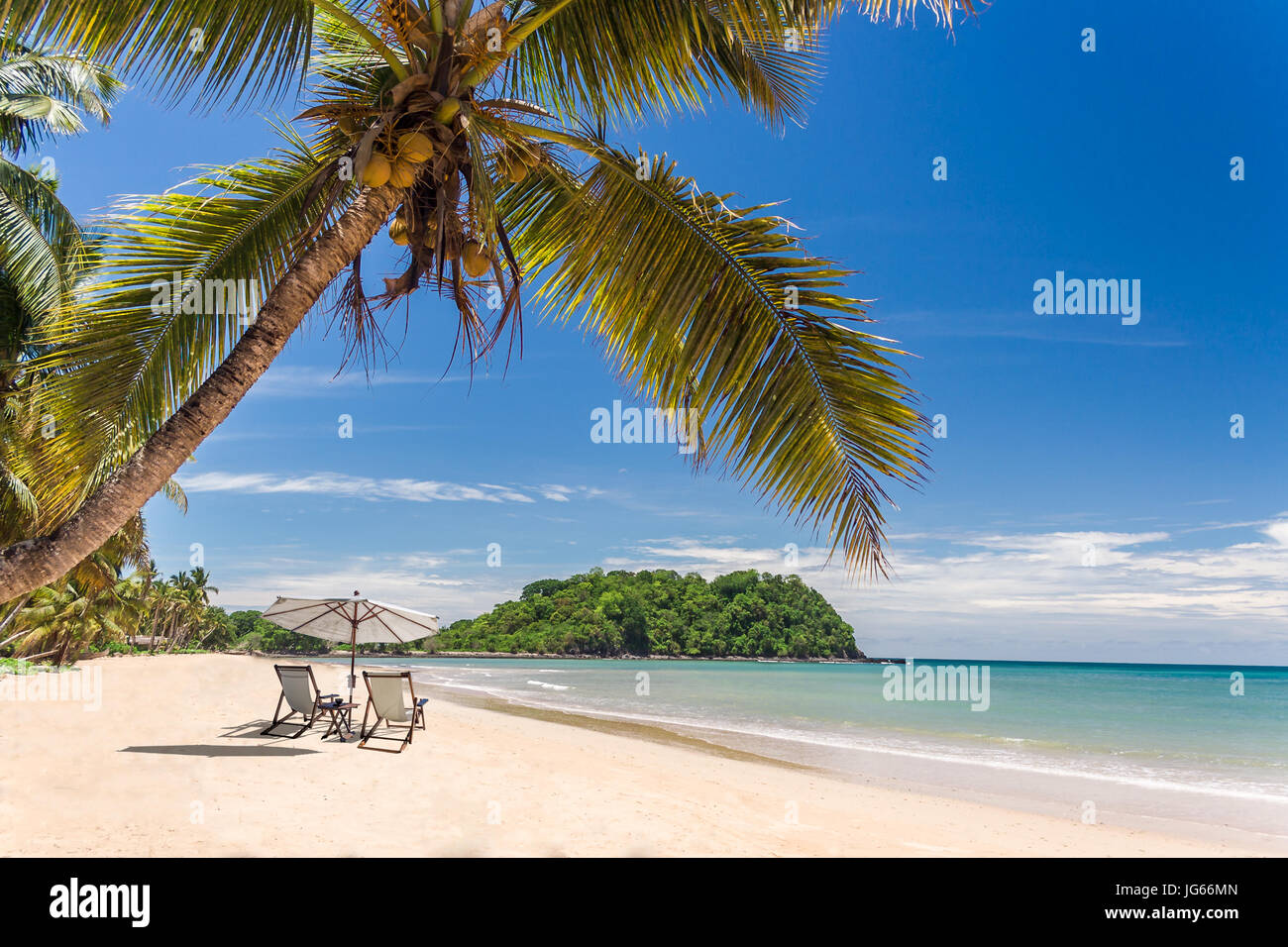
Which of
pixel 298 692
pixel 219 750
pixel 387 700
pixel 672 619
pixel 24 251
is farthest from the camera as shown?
pixel 672 619

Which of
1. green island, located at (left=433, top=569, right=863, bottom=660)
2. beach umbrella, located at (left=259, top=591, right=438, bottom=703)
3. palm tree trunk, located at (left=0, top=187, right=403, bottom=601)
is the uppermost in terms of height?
palm tree trunk, located at (left=0, top=187, right=403, bottom=601)

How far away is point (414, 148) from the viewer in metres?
2.79

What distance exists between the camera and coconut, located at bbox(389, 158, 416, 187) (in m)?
2.83

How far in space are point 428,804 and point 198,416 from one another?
577cm

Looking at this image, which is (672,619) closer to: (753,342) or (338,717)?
(338,717)

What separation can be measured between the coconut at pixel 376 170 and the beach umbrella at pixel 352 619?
369 inches

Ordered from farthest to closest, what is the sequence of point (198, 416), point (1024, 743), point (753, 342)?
point (1024, 743)
point (753, 342)
point (198, 416)

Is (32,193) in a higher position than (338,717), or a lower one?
higher

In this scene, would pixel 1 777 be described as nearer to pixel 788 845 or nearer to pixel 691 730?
pixel 788 845

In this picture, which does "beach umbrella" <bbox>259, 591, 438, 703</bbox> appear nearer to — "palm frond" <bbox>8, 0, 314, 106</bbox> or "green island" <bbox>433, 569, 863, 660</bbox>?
"palm frond" <bbox>8, 0, 314, 106</bbox>

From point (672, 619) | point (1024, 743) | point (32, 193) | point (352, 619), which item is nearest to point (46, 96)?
point (32, 193)

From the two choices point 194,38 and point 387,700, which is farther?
point 387,700

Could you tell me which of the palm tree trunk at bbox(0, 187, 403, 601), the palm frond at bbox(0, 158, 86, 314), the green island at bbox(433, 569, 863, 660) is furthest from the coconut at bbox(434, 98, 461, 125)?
the green island at bbox(433, 569, 863, 660)
